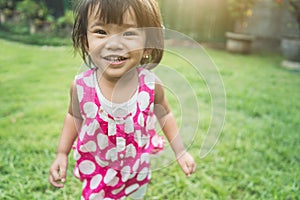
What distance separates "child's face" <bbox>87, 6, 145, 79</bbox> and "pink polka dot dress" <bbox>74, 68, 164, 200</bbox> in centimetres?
13

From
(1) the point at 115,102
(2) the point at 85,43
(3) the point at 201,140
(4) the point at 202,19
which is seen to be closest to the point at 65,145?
(1) the point at 115,102

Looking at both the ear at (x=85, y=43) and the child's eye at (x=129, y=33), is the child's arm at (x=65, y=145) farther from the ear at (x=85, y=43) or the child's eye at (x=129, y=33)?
the child's eye at (x=129, y=33)

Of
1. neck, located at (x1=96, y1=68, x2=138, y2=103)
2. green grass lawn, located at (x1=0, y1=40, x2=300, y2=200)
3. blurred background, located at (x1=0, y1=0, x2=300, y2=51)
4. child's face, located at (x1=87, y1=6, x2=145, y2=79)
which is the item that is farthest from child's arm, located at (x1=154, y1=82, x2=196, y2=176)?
blurred background, located at (x1=0, y1=0, x2=300, y2=51)

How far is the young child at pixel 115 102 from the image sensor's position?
105 centimetres

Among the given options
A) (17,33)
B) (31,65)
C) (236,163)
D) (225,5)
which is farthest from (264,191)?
(225,5)

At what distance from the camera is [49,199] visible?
5.39 feet

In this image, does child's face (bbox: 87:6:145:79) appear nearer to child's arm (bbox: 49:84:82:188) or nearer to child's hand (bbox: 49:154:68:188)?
child's arm (bbox: 49:84:82:188)

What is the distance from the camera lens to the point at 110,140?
1193 millimetres

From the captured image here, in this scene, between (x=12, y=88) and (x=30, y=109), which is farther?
(x=12, y=88)

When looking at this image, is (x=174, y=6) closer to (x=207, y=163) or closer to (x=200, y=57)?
(x=207, y=163)

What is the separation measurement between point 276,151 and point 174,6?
5327mm

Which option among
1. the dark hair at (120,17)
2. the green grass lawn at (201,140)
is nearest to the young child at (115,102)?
the dark hair at (120,17)

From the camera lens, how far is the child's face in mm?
1037

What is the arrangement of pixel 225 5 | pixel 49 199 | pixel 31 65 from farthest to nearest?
1. pixel 225 5
2. pixel 31 65
3. pixel 49 199
